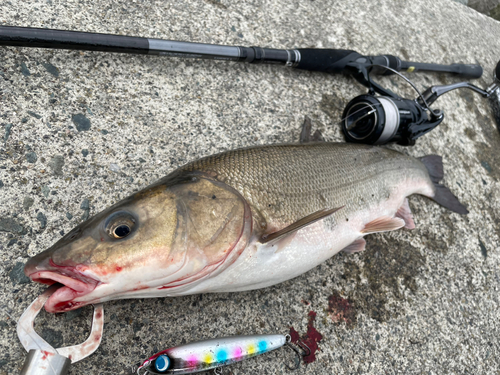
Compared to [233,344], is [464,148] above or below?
above

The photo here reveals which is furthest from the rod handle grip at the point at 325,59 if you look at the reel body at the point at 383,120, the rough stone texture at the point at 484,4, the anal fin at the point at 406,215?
the rough stone texture at the point at 484,4

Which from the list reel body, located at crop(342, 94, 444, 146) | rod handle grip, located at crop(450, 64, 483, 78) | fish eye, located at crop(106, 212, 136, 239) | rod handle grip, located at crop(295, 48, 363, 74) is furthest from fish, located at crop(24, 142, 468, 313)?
rod handle grip, located at crop(450, 64, 483, 78)

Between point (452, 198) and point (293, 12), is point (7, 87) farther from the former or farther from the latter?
point (452, 198)

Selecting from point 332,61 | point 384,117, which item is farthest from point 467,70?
point 384,117

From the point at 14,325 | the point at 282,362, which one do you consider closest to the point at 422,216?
the point at 282,362

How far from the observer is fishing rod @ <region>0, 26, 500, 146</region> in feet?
6.14

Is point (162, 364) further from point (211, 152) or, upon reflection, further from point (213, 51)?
point (213, 51)

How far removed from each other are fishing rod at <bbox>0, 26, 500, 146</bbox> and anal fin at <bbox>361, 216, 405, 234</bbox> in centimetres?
64

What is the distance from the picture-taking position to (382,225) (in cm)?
221

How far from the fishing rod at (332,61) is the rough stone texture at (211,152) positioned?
178mm

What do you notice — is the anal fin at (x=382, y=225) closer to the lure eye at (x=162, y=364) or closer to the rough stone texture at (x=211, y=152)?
the rough stone texture at (x=211, y=152)

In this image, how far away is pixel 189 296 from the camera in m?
1.83

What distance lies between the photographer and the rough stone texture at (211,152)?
172cm

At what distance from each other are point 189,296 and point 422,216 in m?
2.11
